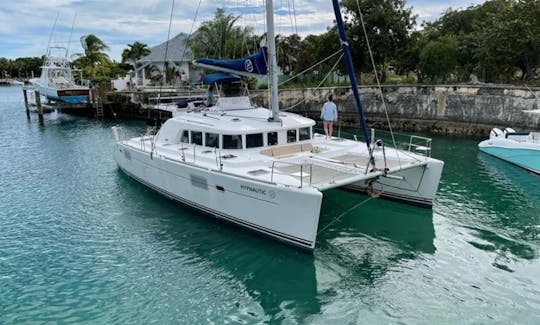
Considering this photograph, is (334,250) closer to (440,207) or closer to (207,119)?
(440,207)

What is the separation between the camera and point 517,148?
1634 centimetres

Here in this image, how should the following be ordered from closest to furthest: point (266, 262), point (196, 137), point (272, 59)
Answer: point (266, 262), point (272, 59), point (196, 137)

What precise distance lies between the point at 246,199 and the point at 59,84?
120 feet

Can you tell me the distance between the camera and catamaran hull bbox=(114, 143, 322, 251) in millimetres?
8500

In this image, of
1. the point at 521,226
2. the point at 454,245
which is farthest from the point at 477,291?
the point at 521,226

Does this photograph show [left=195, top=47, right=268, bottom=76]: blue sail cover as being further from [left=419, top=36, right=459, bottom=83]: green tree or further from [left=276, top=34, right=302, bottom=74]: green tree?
[left=276, top=34, right=302, bottom=74]: green tree

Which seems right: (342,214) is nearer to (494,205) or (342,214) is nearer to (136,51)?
(494,205)

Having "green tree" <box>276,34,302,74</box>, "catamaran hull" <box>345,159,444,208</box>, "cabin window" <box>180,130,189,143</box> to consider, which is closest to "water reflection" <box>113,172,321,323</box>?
"cabin window" <box>180,130,189,143</box>

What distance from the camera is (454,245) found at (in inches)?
374

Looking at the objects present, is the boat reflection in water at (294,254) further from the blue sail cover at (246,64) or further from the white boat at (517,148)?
the white boat at (517,148)

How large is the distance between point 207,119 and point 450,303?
8292 millimetres

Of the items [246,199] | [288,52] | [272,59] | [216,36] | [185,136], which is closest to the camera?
[246,199]

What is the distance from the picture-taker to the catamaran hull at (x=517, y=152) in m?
15.5

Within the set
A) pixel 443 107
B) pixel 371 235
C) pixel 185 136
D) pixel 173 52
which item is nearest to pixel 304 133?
pixel 185 136
